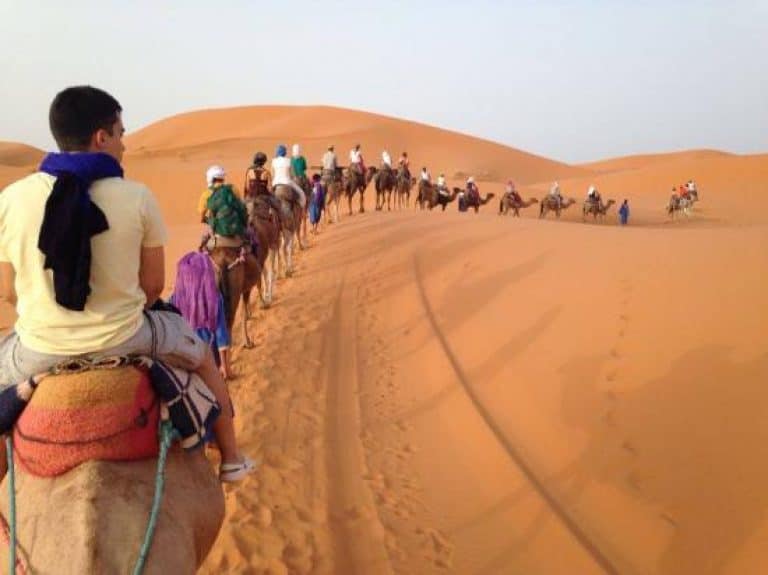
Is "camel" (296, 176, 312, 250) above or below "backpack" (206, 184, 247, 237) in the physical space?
below

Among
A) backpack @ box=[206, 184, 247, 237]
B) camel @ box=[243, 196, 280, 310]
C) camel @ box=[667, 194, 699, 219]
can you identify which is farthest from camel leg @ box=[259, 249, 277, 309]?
camel @ box=[667, 194, 699, 219]

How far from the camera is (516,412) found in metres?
7.65

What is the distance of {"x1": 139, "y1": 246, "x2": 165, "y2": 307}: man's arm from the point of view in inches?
112

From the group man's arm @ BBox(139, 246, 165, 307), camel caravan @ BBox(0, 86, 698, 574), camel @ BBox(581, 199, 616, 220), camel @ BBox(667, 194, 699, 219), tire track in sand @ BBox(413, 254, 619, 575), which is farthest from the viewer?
camel @ BBox(667, 194, 699, 219)

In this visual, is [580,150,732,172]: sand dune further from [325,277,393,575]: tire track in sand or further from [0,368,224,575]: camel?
Result: [0,368,224,575]: camel

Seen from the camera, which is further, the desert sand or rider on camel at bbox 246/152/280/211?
rider on camel at bbox 246/152/280/211

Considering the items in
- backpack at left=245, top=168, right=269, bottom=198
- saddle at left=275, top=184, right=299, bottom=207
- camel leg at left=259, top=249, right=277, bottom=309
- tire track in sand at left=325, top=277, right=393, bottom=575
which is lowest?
tire track in sand at left=325, top=277, right=393, bottom=575

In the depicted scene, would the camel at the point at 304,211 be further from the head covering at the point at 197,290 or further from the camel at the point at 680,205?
the camel at the point at 680,205

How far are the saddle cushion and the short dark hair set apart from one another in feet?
3.02

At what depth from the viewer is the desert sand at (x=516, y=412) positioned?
5293 mm

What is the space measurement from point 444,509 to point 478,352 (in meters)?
3.81

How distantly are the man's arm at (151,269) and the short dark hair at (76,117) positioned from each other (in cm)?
49

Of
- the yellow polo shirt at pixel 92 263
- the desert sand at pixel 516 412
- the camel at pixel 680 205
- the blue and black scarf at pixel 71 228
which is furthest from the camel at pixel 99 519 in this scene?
the camel at pixel 680 205

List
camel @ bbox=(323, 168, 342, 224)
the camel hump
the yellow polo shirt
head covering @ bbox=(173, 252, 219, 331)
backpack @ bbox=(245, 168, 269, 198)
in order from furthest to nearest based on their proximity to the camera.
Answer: camel @ bbox=(323, 168, 342, 224), backpack @ bbox=(245, 168, 269, 198), head covering @ bbox=(173, 252, 219, 331), the yellow polo shirt, the camel hump
